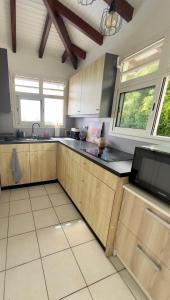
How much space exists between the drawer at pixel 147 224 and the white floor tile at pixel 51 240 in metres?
0.77

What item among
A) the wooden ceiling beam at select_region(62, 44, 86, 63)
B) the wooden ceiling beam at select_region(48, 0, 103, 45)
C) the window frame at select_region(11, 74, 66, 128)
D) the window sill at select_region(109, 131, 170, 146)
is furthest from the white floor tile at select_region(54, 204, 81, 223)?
the wooden ceiling beam at select_region(62, 44, 86, 63)

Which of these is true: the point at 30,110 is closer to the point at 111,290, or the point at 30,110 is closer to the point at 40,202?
the point at 40,202

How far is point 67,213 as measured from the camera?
213 centimetres

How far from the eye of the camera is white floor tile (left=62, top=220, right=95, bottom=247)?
167cm

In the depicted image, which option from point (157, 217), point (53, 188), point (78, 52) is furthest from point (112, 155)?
point (78, 52)

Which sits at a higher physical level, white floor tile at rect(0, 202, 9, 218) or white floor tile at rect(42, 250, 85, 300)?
white floor tile at rect(0, 202, 9, 218)

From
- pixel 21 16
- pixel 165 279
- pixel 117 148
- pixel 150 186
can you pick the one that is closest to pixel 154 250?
pixel 165 279

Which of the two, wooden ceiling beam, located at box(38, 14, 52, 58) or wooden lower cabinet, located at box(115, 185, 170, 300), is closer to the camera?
wooden lower cabinet, located at box(115, 185, 170, 300)

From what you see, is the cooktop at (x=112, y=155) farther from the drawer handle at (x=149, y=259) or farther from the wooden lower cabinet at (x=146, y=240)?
the drawer handle at (x=149, y=259)

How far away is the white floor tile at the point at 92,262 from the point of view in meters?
1.32

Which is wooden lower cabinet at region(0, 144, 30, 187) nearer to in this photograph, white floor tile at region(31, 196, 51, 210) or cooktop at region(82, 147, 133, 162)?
white floor tile at region(31, 196, 51, 210)

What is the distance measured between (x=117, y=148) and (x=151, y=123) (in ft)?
2.18

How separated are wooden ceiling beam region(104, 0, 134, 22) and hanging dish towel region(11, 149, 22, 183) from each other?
2.48 m

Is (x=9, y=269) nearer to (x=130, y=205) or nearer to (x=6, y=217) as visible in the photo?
(x=6, y=217)
